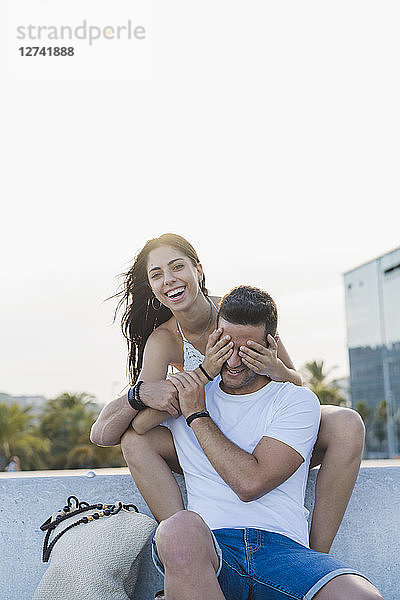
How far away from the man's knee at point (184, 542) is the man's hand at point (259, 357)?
0.62m

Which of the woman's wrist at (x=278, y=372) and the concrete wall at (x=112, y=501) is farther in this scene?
the concrete wall at (x=112, y=501)

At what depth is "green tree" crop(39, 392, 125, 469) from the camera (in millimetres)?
26531

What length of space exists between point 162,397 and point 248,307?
49 cm

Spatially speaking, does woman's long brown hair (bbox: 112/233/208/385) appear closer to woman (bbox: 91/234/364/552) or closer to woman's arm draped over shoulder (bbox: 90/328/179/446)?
woman (bbox: 91/234/364/552)

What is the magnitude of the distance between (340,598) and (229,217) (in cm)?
1540

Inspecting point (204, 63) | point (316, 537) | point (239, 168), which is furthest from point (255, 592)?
point (239, 168)

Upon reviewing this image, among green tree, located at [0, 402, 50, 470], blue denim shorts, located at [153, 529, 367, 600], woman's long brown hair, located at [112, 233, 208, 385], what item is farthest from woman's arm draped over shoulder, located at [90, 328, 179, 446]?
green tree, located at [0, 402, 50, 470]

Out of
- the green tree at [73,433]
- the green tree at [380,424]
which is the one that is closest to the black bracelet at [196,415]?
the green tree at [73,433]

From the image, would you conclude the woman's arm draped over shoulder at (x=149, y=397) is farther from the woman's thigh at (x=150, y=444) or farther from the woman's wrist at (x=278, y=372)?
the woman's wrist at (x=278, y=372)

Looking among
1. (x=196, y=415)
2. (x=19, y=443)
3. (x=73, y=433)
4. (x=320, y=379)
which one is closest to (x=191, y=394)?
(x=196, y=415)

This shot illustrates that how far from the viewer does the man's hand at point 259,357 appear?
8.73 feet

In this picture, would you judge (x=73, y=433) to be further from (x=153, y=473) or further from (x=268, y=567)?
(x=268, y=567)

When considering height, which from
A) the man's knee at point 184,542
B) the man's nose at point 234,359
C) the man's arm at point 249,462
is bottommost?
the man's knee at point 184,542

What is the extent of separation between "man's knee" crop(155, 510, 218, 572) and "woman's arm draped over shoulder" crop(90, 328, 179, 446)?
70 centimetres
